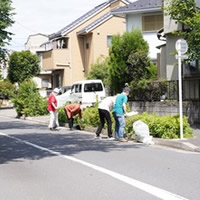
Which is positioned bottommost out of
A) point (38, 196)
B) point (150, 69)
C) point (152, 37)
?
point (38, 196)

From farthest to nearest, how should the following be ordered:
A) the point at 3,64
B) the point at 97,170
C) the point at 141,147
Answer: the point at 3,64, the point at 141,147, the point at 97,170

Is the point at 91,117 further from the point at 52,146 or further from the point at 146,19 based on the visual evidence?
the point at 146,19

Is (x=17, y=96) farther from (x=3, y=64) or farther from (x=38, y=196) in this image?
(x=38, y=196)

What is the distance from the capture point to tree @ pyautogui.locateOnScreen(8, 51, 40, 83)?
50469mm

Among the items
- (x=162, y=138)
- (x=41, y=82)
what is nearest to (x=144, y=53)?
(x=162, y=138)

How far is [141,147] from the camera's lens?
507 inches

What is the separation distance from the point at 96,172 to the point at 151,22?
76.8ft

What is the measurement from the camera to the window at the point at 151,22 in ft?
101

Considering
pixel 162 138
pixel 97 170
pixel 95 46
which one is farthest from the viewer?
pixel 95 46

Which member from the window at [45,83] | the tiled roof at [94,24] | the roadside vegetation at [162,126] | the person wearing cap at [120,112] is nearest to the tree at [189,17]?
the roadside vegetation at [162,126]

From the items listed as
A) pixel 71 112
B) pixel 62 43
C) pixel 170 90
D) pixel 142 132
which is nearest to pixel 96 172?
pixel 142 132

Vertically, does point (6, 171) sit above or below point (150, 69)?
below

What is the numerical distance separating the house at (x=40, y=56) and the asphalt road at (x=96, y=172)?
2944cm

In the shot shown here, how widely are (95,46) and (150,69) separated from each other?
54.0 feet
